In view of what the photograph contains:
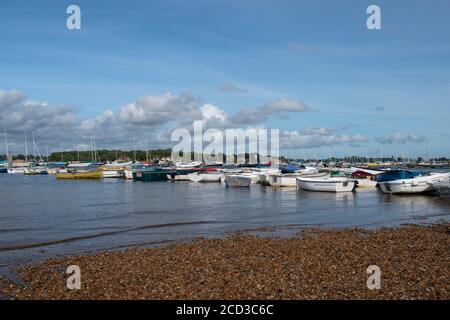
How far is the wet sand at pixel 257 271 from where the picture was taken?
11859mm

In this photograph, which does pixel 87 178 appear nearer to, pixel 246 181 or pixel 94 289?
pixel 246 181

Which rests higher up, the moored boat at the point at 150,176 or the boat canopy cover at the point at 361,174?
the boat canopy cover at the point at 361,174

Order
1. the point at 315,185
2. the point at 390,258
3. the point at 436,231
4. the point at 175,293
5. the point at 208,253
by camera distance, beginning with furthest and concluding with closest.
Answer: the point at 315,185
the point at 436,231
the point at 208,253
the point at 390,258
the point at 175,293

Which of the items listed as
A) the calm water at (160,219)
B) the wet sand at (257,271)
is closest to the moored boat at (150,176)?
the calm water at (160,219)

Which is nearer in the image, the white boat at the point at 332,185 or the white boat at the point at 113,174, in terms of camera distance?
the white boat at the point at 332,185

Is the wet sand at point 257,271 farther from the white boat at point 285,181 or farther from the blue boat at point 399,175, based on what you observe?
the white boat at point 285,181

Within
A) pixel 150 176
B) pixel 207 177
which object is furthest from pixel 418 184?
pixel 150 176

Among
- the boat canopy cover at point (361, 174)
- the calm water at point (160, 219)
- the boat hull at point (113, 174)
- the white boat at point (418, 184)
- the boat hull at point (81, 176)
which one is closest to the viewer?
the calm water at point (160, 219)

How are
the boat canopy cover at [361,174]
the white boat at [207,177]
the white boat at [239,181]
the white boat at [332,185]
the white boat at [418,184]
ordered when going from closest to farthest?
1. the white boat at [418,184]
2. the white boat at [332,185]
3. the white boat at [239,181]
4. the boat canopy cover at [361,174]
5. the white boat at [207,177]

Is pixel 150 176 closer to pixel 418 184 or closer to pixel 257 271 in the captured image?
pixel 418 184

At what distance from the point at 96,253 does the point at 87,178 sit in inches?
3623

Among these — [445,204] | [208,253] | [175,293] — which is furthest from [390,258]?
[445,204]

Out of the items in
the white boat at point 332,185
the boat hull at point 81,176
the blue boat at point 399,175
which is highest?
the blue boat at point 399,175

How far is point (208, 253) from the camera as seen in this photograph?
1756 centimetres
